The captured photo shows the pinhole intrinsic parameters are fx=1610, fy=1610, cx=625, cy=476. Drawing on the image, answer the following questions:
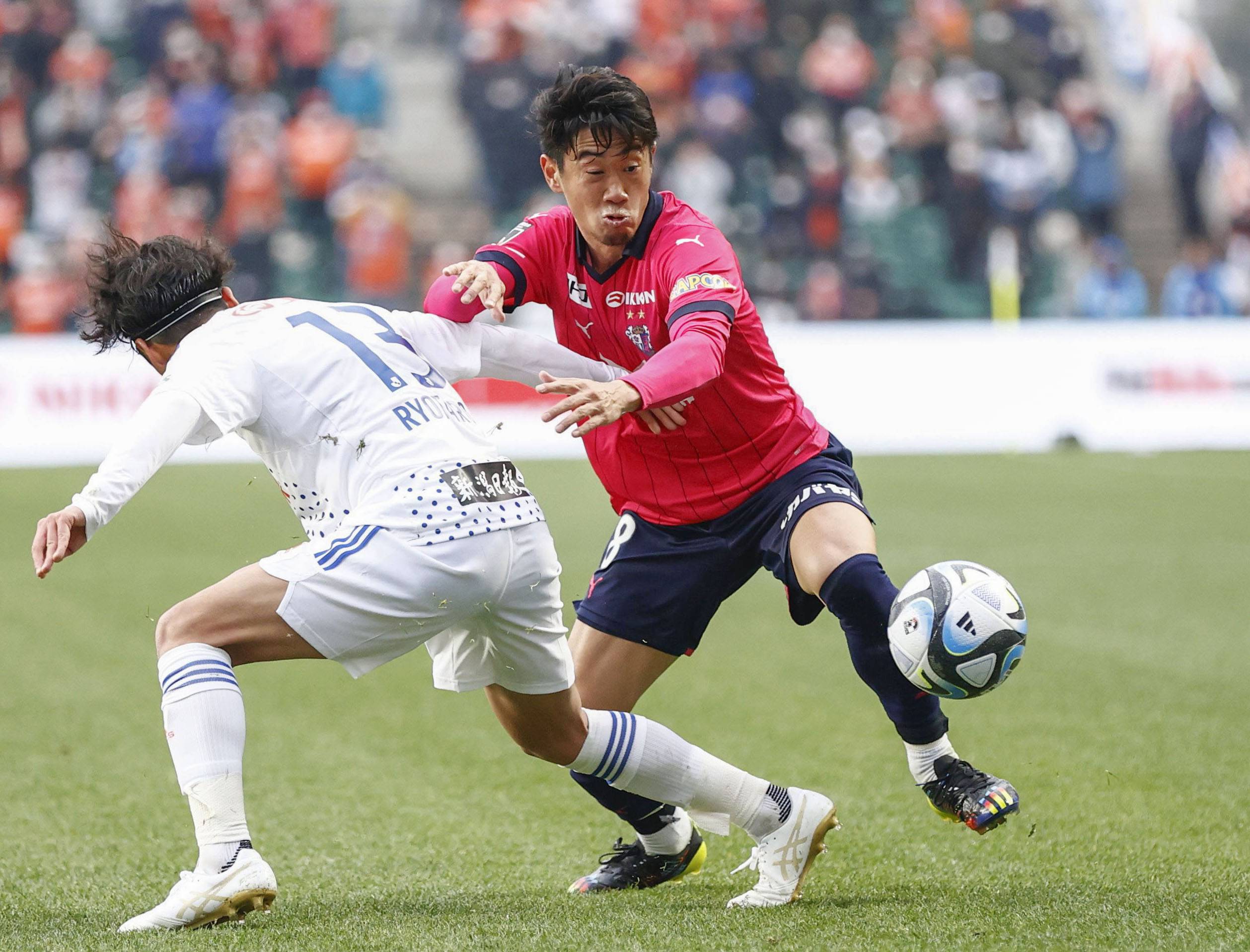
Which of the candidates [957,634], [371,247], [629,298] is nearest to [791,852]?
[957,634]

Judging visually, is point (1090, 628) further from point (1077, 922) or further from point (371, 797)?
point (1077, 922)

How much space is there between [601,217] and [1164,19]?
20.4 m

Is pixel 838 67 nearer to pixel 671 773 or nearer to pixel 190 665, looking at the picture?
pixel 671 773

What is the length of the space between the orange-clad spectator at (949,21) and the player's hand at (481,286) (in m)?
17.6

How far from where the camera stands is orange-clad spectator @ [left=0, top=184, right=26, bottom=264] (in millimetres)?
17906

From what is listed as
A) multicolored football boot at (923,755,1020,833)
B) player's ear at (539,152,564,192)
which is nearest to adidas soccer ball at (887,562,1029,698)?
multicolored football boot at (923,755,1020,833)

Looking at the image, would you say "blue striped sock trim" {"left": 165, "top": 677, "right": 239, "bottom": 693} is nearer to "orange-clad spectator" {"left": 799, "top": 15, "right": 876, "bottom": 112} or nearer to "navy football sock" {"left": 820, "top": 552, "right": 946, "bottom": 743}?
"navy football sock" {"left": 820, "top": 552, "right": 946, "bottom": 743}

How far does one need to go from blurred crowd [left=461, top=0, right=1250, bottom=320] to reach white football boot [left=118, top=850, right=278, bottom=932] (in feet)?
47.5

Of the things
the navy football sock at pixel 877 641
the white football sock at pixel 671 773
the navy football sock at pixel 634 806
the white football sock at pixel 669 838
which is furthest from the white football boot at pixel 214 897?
the navy football sock at pixel 877 641

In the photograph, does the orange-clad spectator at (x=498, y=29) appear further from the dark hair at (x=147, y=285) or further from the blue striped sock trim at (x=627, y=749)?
the blue striped sock trim at (x=627, y=749)

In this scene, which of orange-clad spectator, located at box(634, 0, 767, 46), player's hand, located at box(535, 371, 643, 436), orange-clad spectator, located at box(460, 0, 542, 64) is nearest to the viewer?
player's hand, located at box(535, 371, 643, 436)

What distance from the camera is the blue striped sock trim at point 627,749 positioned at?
4.04 m

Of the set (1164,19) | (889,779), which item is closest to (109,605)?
(889,779)

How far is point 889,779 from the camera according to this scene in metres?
5.52
